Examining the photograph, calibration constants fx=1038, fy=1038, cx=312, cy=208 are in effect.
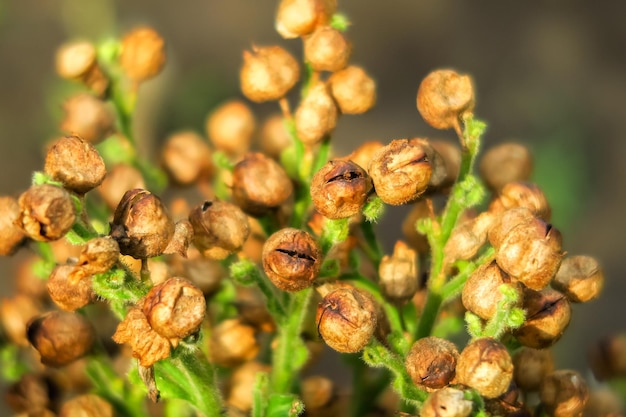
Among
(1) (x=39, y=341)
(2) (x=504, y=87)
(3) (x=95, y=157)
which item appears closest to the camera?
(3) (x=95, y=157)

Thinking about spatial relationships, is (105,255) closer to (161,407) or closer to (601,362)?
(161,407)

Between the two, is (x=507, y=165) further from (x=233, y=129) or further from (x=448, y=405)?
(x=448, y=405)

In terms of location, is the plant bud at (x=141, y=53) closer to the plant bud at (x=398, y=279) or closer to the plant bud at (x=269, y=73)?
the plant bud at (x=269, y=73)

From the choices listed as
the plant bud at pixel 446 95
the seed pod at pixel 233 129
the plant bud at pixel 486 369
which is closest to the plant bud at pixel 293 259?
the plant bud at pixel 486 369

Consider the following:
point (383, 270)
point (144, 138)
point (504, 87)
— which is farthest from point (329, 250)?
point (504, 87)

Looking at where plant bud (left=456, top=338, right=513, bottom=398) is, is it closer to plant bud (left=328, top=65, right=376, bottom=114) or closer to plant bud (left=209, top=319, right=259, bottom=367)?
plant bud (left=209, top=319, right=259, bottom=367)
